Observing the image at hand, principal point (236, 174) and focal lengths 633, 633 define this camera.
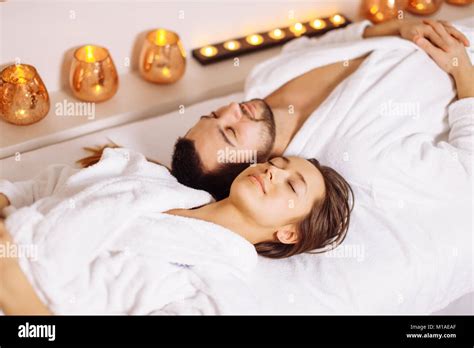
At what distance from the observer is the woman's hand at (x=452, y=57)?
5.63 ft

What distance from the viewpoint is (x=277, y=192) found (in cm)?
137

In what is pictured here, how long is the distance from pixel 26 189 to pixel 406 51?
1098 mm

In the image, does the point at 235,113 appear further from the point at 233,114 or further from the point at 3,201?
the point at 3,201

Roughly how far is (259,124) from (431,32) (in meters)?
0.60

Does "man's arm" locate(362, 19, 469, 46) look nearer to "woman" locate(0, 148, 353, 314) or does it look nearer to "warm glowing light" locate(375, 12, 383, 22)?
"warm glowing light" locate(375, 12, 383, 22)

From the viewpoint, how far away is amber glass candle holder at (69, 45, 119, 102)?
185 cm

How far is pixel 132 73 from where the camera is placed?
209 cm

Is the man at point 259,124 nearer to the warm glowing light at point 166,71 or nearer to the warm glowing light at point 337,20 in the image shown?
the warm glowing light at point 166,71

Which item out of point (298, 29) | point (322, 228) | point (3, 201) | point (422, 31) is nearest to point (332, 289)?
point (322, 228)

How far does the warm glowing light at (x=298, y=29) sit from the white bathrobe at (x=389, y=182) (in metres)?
0.43

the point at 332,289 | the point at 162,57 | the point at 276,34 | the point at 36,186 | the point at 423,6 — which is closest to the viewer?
the point at 332,289

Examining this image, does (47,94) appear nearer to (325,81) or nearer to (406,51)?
(325,81)

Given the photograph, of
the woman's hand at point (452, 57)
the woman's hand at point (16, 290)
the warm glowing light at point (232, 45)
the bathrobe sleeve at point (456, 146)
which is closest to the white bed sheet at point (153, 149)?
the warm glowing light at point (232, 45)

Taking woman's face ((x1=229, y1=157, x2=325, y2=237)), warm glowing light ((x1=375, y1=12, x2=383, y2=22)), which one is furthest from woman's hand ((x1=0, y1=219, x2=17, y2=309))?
warm glowing light ((x1=375, y1=12, x2=383, y2=22))
